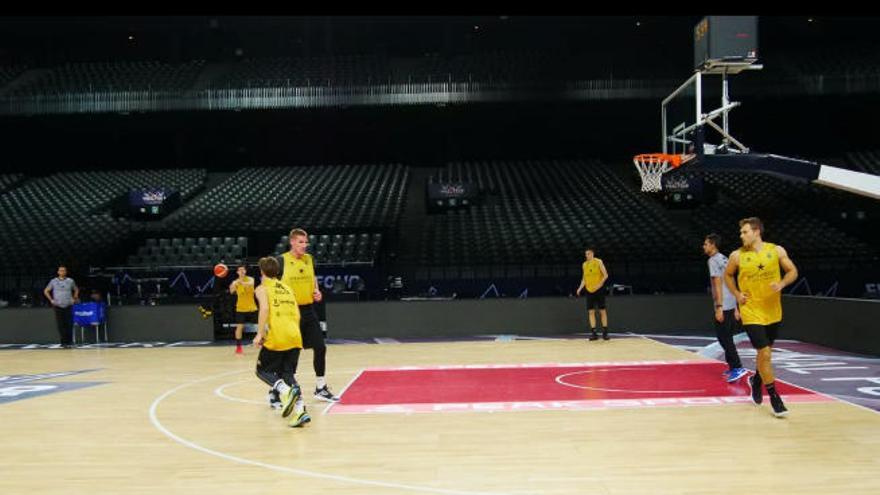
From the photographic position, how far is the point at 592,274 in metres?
14.9

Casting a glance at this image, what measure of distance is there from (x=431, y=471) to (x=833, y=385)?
5.88m

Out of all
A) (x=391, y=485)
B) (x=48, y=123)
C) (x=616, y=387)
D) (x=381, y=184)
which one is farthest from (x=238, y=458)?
(x=48, y=123)

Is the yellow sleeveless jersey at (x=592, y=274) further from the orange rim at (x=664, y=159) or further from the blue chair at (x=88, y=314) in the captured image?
the blue chair at (x=88, y=314)

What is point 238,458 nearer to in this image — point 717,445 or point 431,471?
point 431,471

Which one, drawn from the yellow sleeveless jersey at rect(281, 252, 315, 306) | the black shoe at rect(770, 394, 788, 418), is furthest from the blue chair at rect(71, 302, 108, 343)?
the black shoe at rect(770, 394, 788, 418)

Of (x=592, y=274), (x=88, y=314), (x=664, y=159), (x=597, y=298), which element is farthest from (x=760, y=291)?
(x=88, y=314)

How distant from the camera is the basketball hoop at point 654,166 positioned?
11784 millimetres

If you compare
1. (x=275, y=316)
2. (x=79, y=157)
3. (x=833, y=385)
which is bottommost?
(x=833, y=385)

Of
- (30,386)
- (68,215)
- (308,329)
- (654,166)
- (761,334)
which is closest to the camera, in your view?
(761,334)

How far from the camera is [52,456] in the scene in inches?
241

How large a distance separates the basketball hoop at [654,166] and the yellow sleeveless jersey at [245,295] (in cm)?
753

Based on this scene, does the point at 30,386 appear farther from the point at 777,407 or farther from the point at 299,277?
the point at 777,407

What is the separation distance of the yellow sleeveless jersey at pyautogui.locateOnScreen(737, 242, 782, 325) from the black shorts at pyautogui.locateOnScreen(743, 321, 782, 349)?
5 cm

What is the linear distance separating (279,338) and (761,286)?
4.67m
